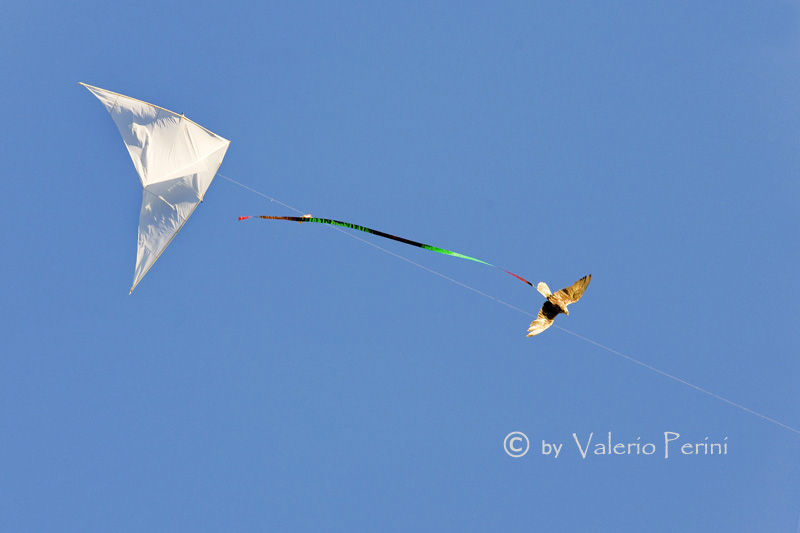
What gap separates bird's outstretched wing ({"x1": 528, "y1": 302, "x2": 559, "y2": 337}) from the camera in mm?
17328

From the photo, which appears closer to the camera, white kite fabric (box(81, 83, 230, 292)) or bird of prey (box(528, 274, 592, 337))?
bird of prey (box(528, 274, 592, 337))

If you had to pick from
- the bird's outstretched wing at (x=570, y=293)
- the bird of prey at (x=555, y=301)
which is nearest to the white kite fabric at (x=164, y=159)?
the bird of prey at (x=555, y=301)

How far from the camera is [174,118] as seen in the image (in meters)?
18.8

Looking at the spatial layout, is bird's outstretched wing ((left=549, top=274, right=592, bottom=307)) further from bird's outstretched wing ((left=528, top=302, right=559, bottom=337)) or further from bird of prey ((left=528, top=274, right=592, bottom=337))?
bird's outstretched wing ((left=528, top=302, right=559, bottom=337))

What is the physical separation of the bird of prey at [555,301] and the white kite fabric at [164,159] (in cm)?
1092

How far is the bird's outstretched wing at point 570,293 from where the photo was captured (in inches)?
677

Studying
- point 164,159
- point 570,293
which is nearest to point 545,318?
point 570,293

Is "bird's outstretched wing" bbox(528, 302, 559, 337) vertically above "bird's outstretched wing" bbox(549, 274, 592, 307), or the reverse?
"bird's outstretched wing" bbox(549, 274, 592, 307)

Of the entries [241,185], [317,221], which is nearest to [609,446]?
[317,221]

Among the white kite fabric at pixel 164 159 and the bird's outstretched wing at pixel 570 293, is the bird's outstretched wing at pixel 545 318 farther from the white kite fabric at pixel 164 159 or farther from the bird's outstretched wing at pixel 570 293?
the white kite fabric at pixel 164 159

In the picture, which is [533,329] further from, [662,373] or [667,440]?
[667,440]

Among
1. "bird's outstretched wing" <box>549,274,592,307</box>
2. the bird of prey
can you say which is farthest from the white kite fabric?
"bird's outstretched wing" <box>549,274,592,307</box>

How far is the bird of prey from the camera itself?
17.2 metres

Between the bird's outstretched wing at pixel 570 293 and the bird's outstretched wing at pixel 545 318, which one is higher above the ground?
the bird's outstretched wing at pixel 570 293
